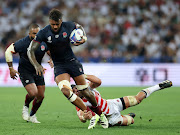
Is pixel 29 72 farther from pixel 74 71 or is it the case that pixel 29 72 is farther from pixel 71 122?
pixel 74 71

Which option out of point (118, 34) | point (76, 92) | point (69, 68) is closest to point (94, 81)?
point (76, 92)

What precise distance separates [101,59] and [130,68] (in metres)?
1.74

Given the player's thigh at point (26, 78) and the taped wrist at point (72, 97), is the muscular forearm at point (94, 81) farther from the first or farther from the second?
the player's thigh at point (26, 78)

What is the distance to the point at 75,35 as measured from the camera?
819 centimetres

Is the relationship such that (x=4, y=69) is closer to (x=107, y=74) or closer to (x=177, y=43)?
(x=107, y=74)

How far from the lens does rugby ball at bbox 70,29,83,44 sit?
814 centimetres

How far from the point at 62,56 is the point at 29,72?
181cm

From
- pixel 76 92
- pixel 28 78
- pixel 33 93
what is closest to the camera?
pixel 76 92

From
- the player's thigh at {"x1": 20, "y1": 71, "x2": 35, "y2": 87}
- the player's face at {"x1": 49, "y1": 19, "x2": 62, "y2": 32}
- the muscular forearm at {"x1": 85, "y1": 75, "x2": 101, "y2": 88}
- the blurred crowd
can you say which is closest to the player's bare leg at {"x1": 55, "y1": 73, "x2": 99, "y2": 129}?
the muscular forearm at {"x1": 85, "y1": 75, "x2": 101, "y2": 88}

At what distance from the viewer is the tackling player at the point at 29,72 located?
9.69 metres

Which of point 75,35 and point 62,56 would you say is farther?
point 62,56

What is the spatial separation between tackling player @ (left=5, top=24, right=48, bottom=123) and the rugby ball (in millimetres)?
1572

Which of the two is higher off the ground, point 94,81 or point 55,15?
point 55,15

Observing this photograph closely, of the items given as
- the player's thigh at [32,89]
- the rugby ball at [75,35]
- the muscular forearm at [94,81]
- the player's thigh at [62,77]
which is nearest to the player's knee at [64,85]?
the player's thigh at [62,77]
